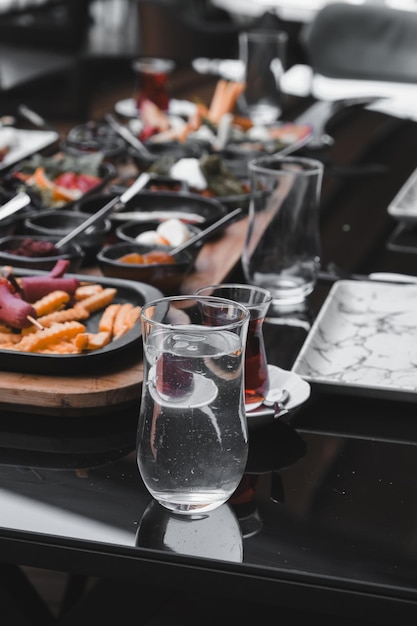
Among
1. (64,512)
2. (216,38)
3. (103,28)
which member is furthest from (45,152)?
(103,28)

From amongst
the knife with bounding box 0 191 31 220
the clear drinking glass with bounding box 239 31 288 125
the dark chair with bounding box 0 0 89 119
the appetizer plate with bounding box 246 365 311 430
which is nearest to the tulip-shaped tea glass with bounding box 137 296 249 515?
the appetizer plate with bounding box 246 365 311 430

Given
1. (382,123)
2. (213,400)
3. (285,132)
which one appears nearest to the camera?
(213,400)

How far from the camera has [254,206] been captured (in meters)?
1.44

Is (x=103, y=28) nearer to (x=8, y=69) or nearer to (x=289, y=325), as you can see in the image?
(x=8, y=69)

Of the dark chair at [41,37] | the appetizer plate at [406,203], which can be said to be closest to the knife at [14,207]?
the appetizer plate at [406,203]

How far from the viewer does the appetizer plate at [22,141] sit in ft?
6.75

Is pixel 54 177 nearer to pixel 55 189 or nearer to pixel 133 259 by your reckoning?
pixel 55 189

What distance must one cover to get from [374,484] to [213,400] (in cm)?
21

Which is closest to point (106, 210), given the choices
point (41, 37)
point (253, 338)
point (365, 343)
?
point (365, 343)

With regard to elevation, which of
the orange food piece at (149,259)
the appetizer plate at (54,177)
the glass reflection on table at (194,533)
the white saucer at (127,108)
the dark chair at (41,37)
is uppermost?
the glass reflection on table at (194,533)

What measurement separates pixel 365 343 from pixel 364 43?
245cm

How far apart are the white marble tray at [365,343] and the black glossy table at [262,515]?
3 cm

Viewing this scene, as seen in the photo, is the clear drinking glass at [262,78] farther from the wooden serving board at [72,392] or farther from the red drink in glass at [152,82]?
the wooden serving board at [72,392]

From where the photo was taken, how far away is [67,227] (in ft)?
5.23
